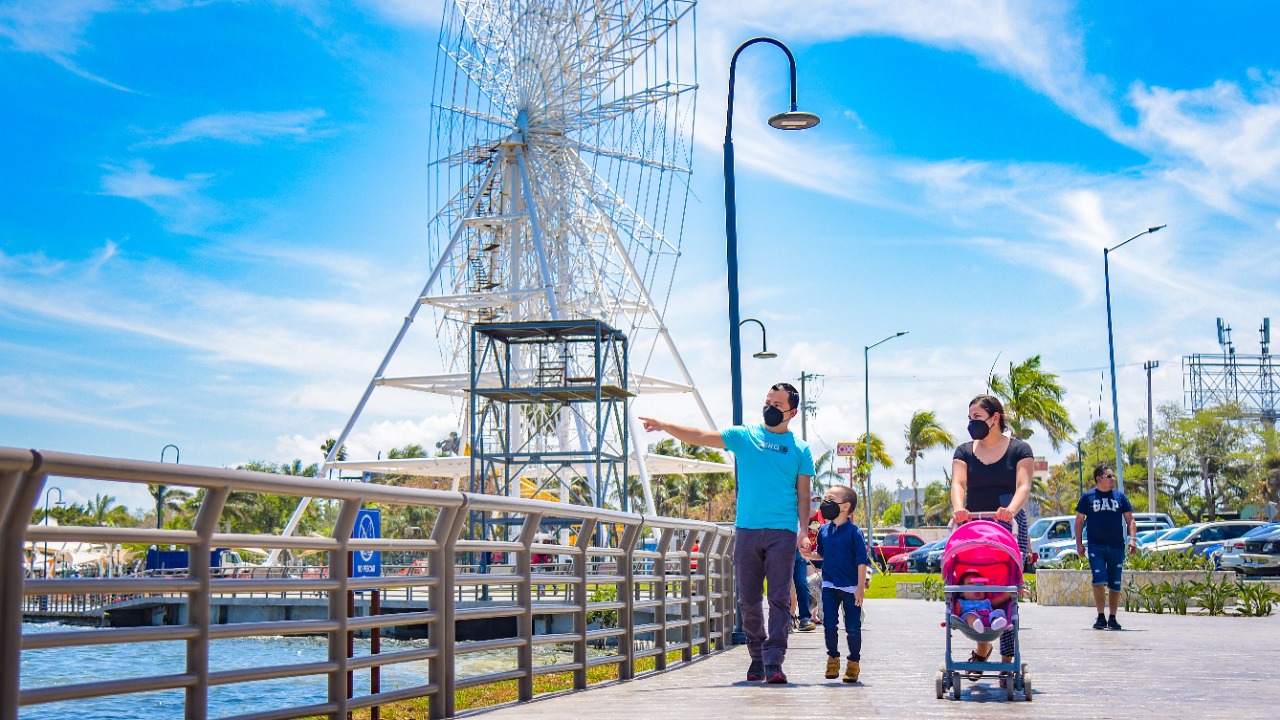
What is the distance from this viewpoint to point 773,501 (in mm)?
8547

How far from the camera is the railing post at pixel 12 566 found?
163 inches

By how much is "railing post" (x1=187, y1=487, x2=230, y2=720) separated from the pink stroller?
13.1 feet

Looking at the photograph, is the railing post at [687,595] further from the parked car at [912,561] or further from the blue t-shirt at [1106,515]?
the parked car at [912,561]

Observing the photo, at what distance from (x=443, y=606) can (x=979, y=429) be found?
342cm

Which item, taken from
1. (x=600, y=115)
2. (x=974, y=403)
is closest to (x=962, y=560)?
(x=974, y=403)

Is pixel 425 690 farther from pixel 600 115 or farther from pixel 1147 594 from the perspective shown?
pixel 600 115

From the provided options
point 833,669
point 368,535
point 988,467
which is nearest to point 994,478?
point 988,467

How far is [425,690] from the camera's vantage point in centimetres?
664

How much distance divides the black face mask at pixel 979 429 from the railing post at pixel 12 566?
5.44m

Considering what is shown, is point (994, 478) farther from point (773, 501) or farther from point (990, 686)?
point (773, 501)

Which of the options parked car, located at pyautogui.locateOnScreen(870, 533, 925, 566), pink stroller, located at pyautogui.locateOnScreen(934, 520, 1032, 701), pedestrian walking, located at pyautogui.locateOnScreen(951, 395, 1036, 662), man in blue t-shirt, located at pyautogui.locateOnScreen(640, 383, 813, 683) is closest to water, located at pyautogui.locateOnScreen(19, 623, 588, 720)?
man in blue t-shirt, located at pyautogui.locateOnScreen(640, 383, 813, 683)

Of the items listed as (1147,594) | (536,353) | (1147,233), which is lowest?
(1147,594)

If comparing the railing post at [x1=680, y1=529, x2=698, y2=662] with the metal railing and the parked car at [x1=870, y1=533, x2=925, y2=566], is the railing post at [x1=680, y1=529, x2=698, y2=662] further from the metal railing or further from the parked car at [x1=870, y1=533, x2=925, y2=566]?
the parked car at [x1=870, y1=533, x2=925, y2=566]

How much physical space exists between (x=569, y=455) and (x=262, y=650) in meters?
12.1
